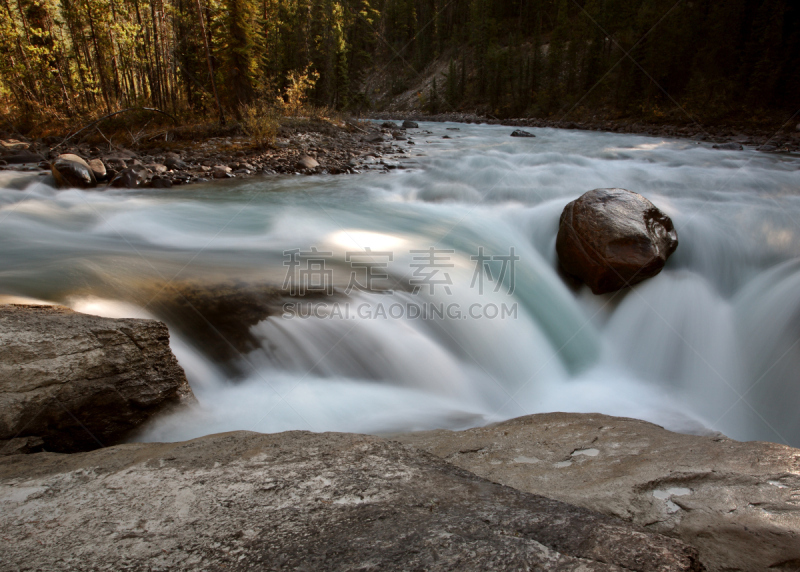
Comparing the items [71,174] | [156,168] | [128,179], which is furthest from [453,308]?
[156,168]

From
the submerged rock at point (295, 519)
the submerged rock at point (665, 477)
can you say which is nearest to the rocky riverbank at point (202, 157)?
the submerged rock at point (295, 519)

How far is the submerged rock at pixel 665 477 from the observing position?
1395mm

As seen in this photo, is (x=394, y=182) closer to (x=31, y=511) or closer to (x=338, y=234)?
(x=338, y=234)

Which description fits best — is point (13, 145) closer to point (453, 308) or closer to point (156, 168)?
point (156, 168)

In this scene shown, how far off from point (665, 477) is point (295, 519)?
5.10 ft

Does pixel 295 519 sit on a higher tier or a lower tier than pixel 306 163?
lower

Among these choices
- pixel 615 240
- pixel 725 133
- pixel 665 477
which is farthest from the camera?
pixel 725 133

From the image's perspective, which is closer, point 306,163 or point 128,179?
point 128,179

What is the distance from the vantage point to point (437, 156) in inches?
557

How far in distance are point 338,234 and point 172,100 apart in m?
21.3

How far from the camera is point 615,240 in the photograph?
5.41m

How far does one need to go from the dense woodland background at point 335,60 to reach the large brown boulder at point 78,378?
42.1 feet

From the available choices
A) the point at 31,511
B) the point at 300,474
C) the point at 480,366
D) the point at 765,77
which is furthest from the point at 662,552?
the point at 765,77

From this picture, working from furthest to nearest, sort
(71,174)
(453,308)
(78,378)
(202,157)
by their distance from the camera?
1. (202,157)
2. (71,174)
3. (453,308)
4. (78,378)
